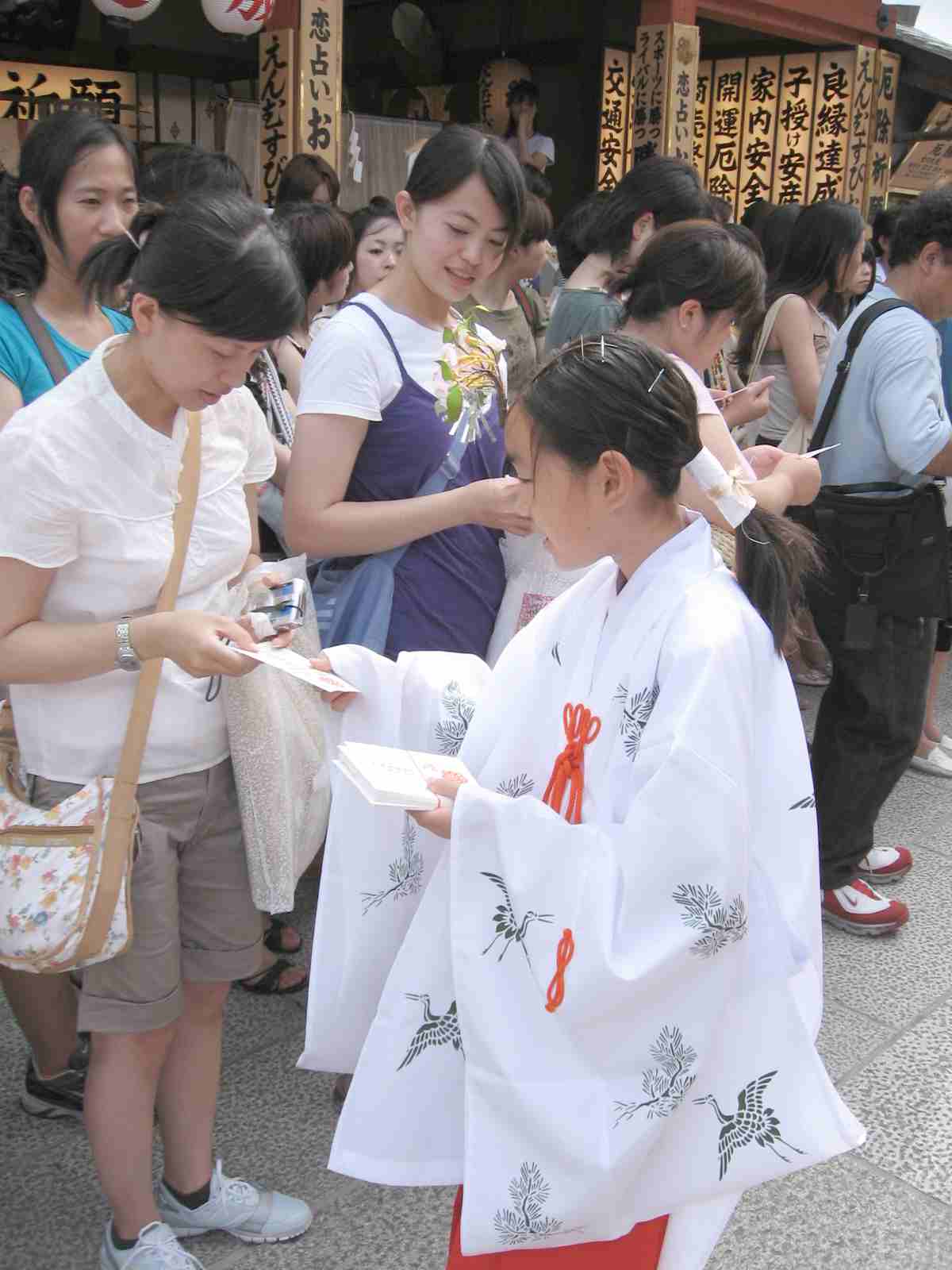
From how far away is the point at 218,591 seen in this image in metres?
2.10

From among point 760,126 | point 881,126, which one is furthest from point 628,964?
point 760,126

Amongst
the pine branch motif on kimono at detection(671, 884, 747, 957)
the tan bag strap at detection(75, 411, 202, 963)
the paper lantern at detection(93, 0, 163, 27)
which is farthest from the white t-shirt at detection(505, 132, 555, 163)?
the pine branch motif on kimono at detection(671, 884, 747, 957)

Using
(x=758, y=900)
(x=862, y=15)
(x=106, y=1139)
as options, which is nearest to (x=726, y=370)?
(x=758, y=900)

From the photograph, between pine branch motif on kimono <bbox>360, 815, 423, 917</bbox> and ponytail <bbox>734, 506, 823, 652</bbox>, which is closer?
ponytail <bbox>734, 506, 823, 652</bbox>

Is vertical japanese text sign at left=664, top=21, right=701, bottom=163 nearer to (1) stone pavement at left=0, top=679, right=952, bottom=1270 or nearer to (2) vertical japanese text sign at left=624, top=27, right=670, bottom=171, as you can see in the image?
(2) vertical japanese text sign at left=624, top=27, right=670, bottom=171

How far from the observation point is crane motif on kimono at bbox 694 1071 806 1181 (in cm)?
161

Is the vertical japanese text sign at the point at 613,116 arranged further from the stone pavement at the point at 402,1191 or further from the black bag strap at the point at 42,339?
the stone pavement at the point at 402,1191

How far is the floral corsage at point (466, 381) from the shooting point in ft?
8.00

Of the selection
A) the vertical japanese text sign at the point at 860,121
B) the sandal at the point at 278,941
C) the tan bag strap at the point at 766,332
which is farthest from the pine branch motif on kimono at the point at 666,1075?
the vertical japanese text sign at the point at 860,121

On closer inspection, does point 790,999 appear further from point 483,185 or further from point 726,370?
point 726,370

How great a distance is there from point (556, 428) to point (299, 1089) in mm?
1884

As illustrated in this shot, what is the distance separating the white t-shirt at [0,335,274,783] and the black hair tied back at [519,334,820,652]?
25.3 inches

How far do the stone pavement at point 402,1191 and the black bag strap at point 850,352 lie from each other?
5.59 ft

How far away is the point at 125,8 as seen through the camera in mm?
6957
